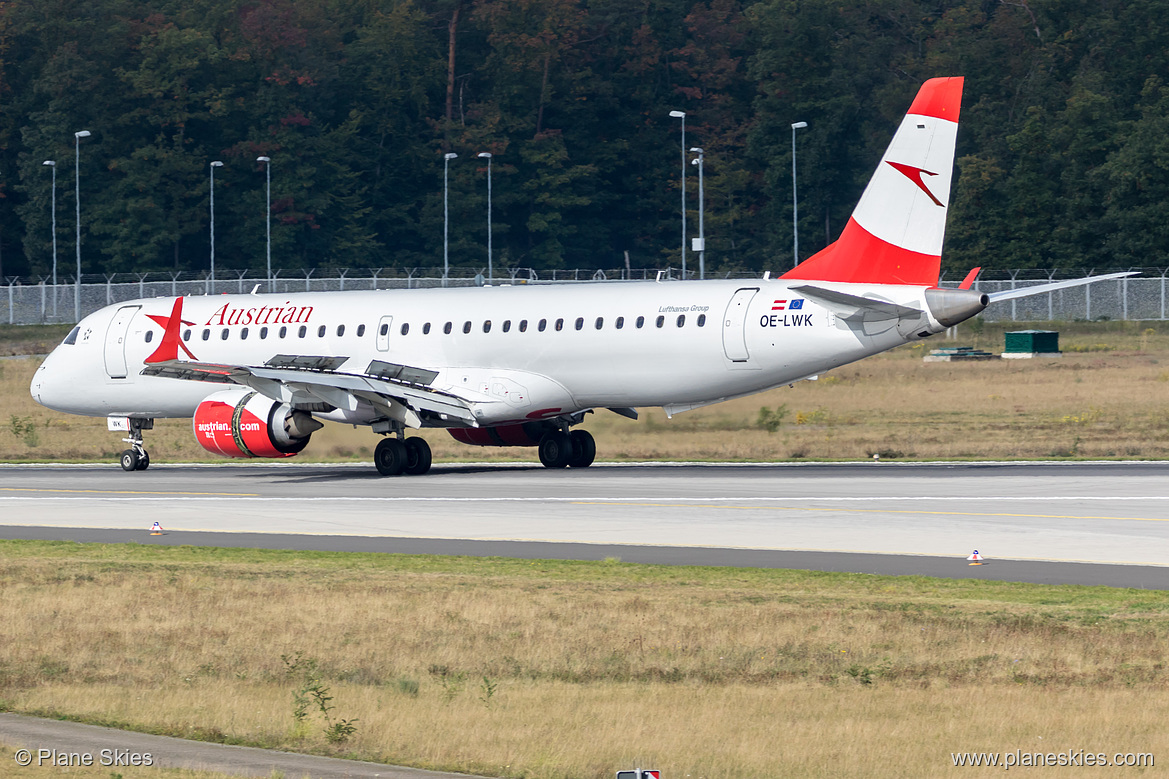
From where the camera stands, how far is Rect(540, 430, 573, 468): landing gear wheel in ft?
125

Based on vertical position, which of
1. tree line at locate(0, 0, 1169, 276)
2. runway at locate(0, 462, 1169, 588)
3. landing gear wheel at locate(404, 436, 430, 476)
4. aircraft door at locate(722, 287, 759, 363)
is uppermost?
tree line at locate(0, 0, 1169, 276)

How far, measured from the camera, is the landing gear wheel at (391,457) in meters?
37.1

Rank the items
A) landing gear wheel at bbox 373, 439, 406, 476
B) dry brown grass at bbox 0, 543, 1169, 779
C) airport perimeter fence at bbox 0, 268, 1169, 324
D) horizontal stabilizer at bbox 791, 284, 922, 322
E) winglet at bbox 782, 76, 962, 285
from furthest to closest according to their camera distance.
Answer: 1. airport perimeter fence at bbox 0, 268, 1169, 324
2. landing gear wheel at bbox 373, 439, 406, 476
3. winglet at bbox 782, 76, 962, 285
4. horizontal stabilizer at bbox 791, 284, 922, 322
5. dry brown grass at bbox 0, 543, 1169, 779

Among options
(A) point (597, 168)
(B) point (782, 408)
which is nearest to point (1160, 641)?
(B) point (782, 408)

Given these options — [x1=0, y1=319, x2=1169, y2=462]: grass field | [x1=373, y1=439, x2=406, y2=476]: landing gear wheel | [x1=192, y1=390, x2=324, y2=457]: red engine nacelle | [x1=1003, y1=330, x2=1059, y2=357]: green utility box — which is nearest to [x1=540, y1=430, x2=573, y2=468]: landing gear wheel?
[x1=0, y1=319, x2=1169, y2=462]: grass field

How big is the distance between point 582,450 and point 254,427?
737 cm

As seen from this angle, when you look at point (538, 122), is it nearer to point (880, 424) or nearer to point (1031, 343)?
point (1031, 343)

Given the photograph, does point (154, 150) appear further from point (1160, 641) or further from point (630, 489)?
point (1160, 641)

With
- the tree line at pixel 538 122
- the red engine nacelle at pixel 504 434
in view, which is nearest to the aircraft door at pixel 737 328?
the red engine nacelle at pixel 504 434

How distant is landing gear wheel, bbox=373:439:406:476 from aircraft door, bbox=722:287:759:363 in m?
7.78

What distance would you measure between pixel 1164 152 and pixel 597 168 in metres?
44.9

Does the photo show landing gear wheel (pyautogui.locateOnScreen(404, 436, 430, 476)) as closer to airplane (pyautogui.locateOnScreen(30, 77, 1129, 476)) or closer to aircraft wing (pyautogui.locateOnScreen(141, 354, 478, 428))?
airplane (pyautogui.locateOnScreen(30, 77, 1129, 476))

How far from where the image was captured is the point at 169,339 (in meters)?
37.9

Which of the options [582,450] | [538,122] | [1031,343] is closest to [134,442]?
[582,450]
